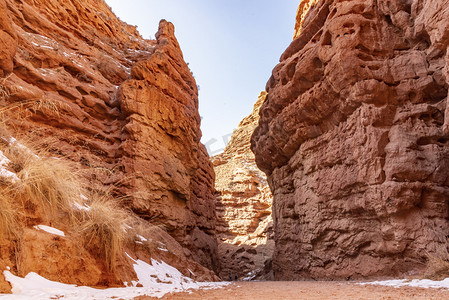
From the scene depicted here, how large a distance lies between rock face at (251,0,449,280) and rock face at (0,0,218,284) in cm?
512

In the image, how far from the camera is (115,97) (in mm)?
11188

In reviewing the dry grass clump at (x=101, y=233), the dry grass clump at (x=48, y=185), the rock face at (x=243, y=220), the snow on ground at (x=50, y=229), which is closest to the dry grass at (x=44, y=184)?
the dry grass clump at (x=48, y=185)

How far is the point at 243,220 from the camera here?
2633 centimetres

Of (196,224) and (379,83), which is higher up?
(379,83)

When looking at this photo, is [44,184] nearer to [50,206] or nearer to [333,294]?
[50,206]

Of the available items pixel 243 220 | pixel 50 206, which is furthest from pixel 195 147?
pixel 243 220

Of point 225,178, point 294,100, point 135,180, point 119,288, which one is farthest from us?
point 225,178

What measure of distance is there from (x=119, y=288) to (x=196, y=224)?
1028 centimetres

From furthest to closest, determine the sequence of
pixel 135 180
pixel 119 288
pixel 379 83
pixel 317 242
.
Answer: pixel 317 242
pixel 135 180
pixel 379 83
pixel 119 288

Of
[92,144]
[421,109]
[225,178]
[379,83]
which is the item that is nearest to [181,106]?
[92,144]

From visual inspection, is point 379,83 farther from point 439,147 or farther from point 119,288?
point 119,288

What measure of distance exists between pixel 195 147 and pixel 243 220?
48.4ft

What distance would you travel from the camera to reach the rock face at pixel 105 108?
8.22 metres

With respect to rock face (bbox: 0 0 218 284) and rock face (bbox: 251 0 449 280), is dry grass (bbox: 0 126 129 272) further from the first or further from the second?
rock face (bbox: 251 0 449 280)
